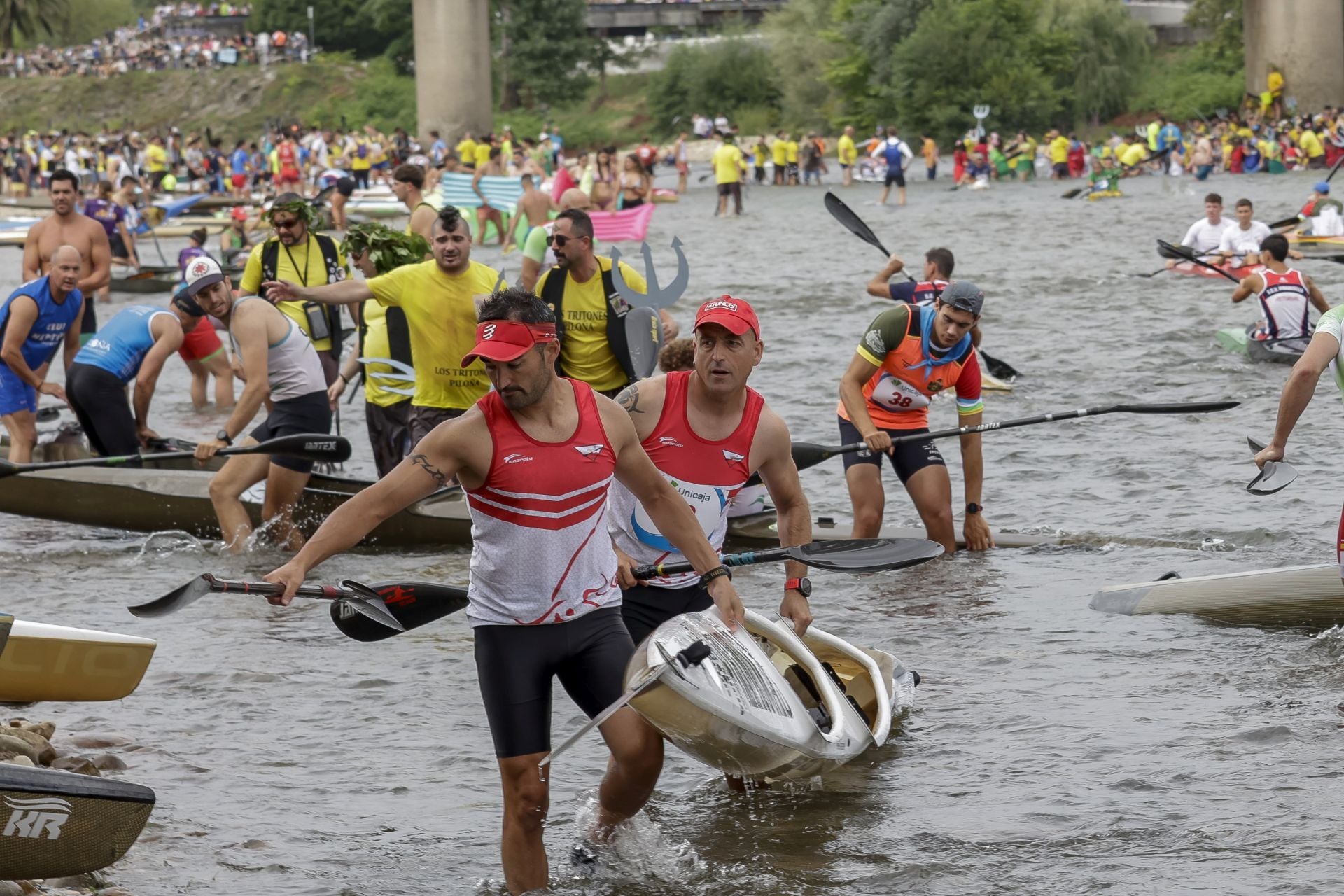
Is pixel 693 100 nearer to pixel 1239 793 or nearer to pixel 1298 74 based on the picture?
pixel 1298 74

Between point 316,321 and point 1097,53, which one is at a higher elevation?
point 1097,53

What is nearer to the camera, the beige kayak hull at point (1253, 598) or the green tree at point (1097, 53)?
the beige kayak hull at point (1253, 598)

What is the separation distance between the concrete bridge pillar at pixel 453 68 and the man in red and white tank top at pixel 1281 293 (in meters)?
41.7

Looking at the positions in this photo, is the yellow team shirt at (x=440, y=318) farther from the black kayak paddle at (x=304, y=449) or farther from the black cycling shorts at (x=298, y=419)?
the black kayak paddle at (x=304, y=449)

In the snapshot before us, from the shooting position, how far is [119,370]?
33.6 ft

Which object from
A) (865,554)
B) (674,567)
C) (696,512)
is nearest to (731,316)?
(696,512)

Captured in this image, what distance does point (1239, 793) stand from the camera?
5832 mm

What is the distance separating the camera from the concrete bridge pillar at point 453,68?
5484 cm

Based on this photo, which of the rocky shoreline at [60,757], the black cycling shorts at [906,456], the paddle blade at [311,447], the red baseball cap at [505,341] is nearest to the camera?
the red baseball cap at [505,341]

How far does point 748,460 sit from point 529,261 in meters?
4.57

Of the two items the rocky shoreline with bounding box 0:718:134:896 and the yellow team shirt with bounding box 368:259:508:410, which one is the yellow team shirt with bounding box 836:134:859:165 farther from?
the rocky shoreline with bounding box 0:718:134:896

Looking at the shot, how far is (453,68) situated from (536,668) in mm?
52103

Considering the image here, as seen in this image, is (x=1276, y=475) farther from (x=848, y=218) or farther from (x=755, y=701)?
(x=848, y=218)

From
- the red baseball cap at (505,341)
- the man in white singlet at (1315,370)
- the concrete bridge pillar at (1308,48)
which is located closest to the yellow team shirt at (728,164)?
the concrete bridge pillar at (1308,48)
